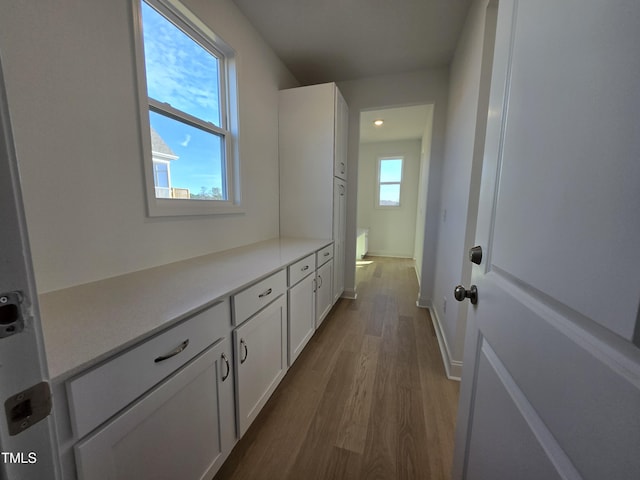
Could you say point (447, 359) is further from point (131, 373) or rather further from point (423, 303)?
point (131, 373)

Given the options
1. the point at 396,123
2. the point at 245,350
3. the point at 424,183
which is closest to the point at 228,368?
the point at 245,350

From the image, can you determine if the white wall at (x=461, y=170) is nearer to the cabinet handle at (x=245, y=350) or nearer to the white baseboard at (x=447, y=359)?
the white baseboard at (x=447, y=359)

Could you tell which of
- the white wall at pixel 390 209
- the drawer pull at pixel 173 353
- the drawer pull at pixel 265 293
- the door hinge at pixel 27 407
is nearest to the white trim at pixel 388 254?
the white wall at pixel 390 209

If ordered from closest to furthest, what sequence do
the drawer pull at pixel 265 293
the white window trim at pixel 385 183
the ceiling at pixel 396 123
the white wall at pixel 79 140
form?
the white wall at pixel 79 140 < the drawer pull at pixel 265 293 < the ceiling at pixel 396 123 < the white window trim at pixel 385 183

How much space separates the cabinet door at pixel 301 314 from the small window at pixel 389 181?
4.24m

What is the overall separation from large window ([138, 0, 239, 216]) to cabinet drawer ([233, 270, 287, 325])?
66cm

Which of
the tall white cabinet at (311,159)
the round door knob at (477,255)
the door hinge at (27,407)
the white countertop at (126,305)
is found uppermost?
the tall white cabinet at (311,159)

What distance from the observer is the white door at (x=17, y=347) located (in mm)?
294

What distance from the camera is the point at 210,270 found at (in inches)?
52.8

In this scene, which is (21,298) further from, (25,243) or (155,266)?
(155,266)

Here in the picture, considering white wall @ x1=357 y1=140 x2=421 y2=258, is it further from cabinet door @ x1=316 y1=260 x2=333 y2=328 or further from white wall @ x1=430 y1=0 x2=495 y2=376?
cabinet door @ x1=316 y1=260 x2=333 y2=328

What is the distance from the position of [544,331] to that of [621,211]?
0.25 meters

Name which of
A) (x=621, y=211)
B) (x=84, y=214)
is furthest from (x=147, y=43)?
(x=621, y=211)

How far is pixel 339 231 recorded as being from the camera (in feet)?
9.41
